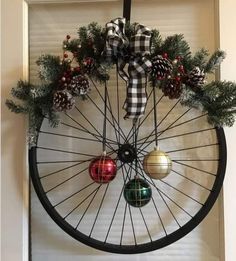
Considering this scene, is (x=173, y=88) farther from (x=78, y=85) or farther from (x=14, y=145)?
(x=14, y=145)

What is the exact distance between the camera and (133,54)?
3.07 ft

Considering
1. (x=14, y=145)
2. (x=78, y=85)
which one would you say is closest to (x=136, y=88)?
(x=78, y=85)

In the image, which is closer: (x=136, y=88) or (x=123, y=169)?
(x=136, y=88)

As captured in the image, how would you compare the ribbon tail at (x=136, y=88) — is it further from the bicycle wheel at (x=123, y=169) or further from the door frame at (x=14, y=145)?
the door frame at (x=14, y=145)

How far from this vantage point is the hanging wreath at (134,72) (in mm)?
931

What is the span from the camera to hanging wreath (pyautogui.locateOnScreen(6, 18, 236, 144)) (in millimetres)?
931

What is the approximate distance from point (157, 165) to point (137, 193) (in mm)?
83

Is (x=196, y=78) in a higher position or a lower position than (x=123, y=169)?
higher

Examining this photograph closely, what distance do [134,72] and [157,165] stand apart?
23 cm

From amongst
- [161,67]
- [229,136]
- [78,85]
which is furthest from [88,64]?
[229,136]

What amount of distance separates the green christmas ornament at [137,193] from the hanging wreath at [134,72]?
0.16 metres

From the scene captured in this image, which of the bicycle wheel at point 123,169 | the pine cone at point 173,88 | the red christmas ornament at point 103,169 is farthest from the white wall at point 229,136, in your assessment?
the red christmas ornament at point 103,169

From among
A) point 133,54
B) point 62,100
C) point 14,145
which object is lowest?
point 14,145

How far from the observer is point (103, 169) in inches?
37.3
